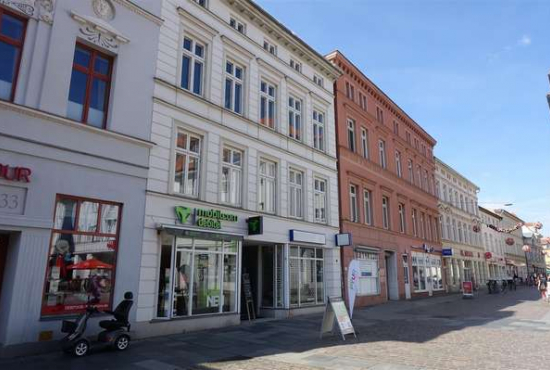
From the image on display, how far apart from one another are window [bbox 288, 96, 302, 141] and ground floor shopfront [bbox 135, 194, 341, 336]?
14.4 feet

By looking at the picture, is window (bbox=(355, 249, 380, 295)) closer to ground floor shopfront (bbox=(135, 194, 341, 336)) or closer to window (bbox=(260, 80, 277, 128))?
ground floor shopfront (bbox=(135, 194, 341, 336))

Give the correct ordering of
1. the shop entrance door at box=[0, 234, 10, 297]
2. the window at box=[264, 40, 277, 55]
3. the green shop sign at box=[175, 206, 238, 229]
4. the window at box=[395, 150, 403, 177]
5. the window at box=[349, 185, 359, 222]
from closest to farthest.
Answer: the shop entrance door at box=[0, 234, 10, 297] → the green shop sign at box=[175, 206, 238, 229] → the window at box=[264, 40, 277, 55] → the window at box=[349, 185, 359, 222] → the window at box=[395, 150, 403, 177]

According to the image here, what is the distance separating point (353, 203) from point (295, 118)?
677 cm

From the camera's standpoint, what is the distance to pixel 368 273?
23.1 metres

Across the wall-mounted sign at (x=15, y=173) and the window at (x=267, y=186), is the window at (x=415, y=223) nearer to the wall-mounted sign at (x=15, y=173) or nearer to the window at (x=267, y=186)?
the window at (x=267, y=186)

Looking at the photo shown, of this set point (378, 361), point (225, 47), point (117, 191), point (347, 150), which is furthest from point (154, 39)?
point (347, 150)

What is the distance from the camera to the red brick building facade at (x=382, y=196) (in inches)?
894

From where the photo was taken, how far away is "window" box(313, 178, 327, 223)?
64.1 feet

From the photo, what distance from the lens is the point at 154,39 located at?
1288cm

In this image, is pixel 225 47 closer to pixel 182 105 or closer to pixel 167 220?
pixel 182 105

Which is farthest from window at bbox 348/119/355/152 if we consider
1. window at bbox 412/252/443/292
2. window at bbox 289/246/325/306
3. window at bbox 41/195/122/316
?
window at bbox 41/195/122/316

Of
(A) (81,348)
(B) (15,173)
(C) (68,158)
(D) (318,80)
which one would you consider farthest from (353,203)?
(B) (15,173)

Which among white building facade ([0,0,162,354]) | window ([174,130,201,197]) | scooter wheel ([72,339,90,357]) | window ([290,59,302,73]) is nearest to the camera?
scooter wheel ([72,339,90,357])

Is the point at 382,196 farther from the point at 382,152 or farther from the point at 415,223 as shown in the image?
the point at 415,223
